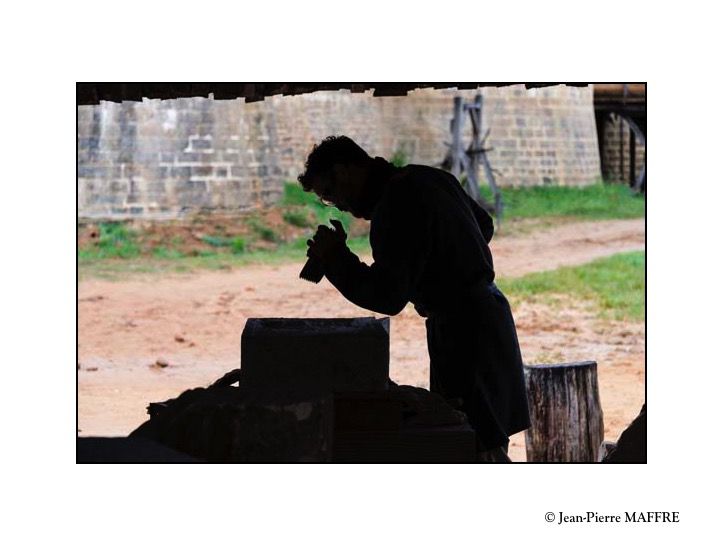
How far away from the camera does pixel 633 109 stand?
26.2 m

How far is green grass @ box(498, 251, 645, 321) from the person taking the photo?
15.7 m

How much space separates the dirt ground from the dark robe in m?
4.97

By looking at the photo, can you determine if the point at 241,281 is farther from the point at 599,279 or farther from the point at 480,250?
the point at 480,250

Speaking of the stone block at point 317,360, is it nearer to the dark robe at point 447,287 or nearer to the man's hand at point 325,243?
the dark robe at point 447,287

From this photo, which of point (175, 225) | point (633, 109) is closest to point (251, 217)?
point (175, 225)

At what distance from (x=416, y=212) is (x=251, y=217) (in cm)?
1597

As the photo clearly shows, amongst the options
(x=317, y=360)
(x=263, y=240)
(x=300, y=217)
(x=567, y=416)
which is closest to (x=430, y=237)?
(x=317, y=360)

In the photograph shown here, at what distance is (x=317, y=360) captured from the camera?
3.88 metres

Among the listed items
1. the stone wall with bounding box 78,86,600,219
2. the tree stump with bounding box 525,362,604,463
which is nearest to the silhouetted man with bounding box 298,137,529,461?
the tree stump with bounding box 525,362,604,463

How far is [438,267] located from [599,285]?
1280 cm

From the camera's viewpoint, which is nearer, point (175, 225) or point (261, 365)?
point (261, 365)

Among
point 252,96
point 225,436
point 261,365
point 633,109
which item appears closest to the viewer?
point 225,436

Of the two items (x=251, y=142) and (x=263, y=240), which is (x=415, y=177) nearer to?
(x=263, y=240)
